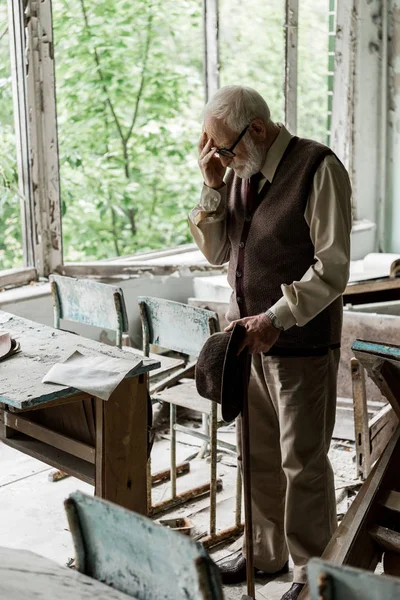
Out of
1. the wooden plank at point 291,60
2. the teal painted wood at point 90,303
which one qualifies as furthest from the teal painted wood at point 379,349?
the wooden plank at point 291,60

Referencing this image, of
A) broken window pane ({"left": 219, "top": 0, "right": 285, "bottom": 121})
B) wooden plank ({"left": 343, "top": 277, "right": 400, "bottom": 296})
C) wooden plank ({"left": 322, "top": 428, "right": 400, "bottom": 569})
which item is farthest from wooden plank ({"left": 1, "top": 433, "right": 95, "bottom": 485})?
broken window pane ({"left": 219, "top": 0, "right": 285, "bottom": 121})

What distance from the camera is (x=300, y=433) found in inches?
111

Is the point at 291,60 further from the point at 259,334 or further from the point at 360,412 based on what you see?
the point at 259,334

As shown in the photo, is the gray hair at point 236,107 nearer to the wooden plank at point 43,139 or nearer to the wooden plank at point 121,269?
the wooden plank at point 43,139

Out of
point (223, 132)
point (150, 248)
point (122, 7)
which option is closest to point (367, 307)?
point (150, 248)

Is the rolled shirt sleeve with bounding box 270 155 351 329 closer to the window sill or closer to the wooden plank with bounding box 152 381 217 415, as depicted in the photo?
the wooden plank with bounding box 152 381 217 415

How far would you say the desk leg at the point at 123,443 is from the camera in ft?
→ 9.16

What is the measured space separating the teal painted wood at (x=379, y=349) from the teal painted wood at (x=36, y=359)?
78 centimetres

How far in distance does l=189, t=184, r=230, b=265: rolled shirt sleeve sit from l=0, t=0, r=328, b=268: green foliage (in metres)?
2.11

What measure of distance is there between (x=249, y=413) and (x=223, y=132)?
0.97 meters

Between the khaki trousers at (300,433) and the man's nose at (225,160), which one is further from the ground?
the man's nose at (225,160)

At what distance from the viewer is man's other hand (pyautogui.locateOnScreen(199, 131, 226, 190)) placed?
2838 mm

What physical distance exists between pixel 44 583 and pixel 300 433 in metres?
1.46

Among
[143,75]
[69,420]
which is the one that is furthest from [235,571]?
[143,75]
